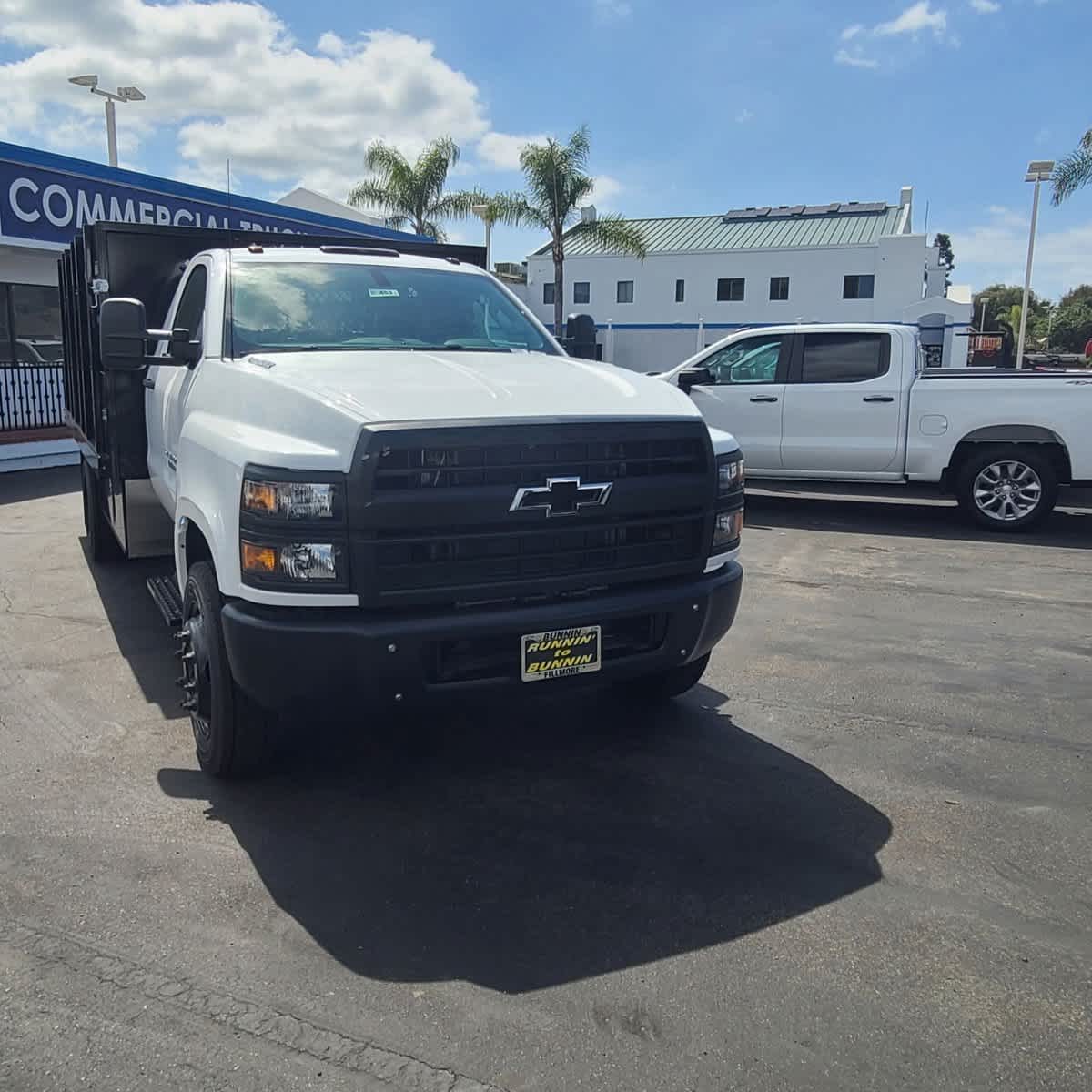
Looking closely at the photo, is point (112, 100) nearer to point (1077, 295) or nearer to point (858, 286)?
point (858, 286)

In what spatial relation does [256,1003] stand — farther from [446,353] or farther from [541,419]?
[446,353]

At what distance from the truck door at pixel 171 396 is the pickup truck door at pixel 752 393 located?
6.26 m

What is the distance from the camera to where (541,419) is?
354 centimetres

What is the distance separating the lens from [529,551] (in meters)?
3.59

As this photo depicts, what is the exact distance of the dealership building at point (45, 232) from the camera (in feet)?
46.8

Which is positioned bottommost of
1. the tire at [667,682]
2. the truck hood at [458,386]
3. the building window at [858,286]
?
the tire at [667,682]

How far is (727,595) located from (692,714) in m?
1.01

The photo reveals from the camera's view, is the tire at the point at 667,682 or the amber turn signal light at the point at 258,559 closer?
the amber turn signal light at the point at 258,559

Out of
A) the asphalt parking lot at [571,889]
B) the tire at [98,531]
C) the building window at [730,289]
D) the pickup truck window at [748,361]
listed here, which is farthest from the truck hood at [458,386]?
the building window at [730,289]

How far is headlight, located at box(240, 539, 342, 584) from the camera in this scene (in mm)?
3318

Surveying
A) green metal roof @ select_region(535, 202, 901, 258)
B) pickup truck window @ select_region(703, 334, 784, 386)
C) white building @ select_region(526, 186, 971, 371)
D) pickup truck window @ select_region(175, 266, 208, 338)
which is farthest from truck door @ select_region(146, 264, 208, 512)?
green metal roof @ select_region(535, 202, 901, 258)

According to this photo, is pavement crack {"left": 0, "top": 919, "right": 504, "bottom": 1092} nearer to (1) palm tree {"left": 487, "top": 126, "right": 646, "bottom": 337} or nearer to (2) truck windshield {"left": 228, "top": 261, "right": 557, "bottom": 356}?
(2) truck windshield {"left": 228, "top": 261, "right": 557, "bottom": 356}

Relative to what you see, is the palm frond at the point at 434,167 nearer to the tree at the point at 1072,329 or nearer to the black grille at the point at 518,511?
the black grille at the point at 518,511

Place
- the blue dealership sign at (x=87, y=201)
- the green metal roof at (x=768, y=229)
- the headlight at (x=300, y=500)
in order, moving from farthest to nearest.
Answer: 1. the green metal roof at (x=768, y=229)
2. the blue dealership sign at (x=87, y=201)
3. the headlight at (x=300, y=500)
